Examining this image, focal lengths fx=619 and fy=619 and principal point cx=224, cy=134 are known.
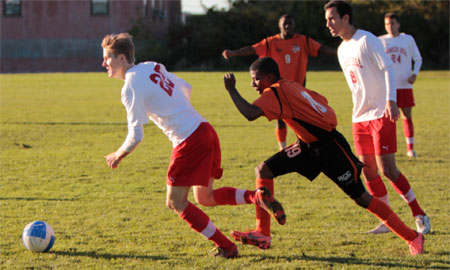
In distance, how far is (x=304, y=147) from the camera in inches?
196

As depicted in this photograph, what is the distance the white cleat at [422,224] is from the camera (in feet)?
18.5

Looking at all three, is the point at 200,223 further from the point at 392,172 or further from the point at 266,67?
the point at 392,172

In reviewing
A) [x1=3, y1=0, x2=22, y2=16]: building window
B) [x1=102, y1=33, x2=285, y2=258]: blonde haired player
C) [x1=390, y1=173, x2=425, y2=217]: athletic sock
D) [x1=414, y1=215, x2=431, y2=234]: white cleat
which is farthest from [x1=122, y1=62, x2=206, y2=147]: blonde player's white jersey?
[x1=3, y1=0, x2=22, y2=16]: building window

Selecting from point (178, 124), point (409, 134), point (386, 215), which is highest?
point (178, 124)

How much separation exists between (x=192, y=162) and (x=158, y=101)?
1.74ft

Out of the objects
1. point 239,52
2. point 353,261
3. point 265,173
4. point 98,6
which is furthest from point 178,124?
point 98,6

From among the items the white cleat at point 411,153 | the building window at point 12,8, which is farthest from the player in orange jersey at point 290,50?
the building window at point 12,8

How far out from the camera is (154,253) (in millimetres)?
5090

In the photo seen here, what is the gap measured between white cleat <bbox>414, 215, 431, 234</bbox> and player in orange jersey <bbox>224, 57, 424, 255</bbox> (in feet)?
2.08

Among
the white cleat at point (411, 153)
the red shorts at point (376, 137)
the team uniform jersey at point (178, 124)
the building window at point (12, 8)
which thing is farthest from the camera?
the building window at point (12, 8)

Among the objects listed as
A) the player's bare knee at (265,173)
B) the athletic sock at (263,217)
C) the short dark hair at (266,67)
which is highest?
the short dark hair at (266,67)

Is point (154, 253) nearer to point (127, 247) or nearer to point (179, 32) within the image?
point (127, 247)

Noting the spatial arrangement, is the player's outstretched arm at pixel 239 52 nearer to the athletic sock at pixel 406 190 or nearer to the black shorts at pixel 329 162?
the athletic sock at pixel 406 190

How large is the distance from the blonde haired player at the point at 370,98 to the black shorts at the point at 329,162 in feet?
2.29
